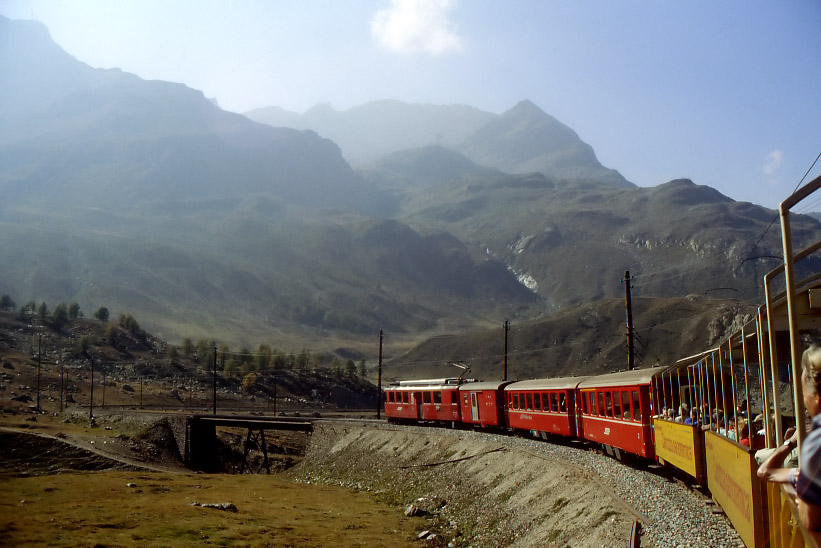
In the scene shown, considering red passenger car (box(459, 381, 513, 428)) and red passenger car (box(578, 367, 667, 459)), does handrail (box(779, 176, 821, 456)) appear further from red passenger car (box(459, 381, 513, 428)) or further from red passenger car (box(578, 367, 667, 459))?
red passenger car (box(459, 381, 513, 428))

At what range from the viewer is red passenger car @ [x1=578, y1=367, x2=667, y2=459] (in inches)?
950

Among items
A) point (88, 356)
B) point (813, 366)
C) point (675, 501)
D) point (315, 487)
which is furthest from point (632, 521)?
point (88, 356)

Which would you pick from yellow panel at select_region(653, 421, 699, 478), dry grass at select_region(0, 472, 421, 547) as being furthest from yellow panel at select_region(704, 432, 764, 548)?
dry grass at select_region(0, 472, 421, 547)

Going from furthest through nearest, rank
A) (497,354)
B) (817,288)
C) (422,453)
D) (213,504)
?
(497,354) → (422,453) → (213,504) → (817,288)

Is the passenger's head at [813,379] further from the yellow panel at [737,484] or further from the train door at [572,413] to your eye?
the train door at [572,413]

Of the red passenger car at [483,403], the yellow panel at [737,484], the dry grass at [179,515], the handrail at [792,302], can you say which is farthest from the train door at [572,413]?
the handrail at [792,302]

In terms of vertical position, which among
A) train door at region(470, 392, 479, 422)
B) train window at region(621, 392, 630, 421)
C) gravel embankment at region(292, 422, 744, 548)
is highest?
train window at region(621, 392, 630, 421)

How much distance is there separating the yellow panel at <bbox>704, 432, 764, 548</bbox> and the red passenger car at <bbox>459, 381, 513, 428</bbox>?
27.4m

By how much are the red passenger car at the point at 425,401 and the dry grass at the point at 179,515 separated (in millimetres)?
9358

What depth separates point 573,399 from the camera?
32.8 metres

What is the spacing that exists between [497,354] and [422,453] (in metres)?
129

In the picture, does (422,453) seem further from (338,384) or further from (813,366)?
(338,384)

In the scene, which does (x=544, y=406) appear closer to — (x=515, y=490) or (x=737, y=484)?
(x=515, y=490)

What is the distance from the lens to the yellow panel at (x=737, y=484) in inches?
389
